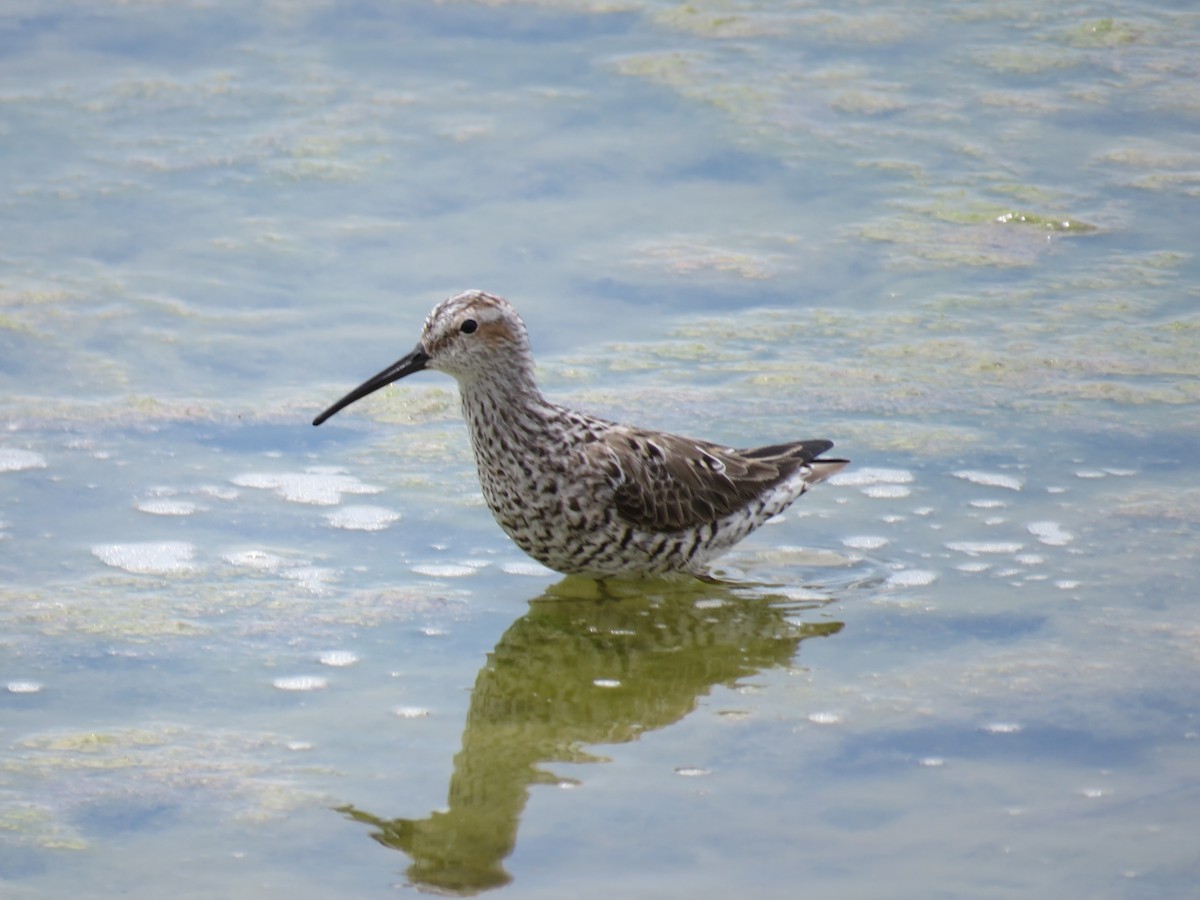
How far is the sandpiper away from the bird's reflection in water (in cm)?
20

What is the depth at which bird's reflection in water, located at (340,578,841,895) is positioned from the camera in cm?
511

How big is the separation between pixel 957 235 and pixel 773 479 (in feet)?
11.2

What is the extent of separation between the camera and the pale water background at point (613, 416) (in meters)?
5.23

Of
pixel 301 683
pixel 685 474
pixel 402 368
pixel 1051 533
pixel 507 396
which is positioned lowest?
pixel 301 683

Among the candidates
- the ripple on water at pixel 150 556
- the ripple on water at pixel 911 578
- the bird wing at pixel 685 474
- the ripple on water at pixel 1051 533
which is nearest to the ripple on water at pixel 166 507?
the ripple on water at pixel 150 556

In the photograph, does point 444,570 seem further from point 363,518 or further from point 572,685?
point 572,685

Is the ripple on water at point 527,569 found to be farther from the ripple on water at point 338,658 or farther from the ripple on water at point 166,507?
the ripple on water at point 166,507

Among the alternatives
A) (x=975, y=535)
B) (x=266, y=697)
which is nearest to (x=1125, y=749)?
(x=975, y=535)

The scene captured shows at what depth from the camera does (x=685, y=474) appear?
6.94 meters

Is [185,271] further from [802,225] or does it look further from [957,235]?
Result: [957,235]

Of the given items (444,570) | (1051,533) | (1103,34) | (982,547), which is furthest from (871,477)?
(1103,34)

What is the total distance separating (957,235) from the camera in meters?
9.87

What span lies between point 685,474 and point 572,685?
118 centimetres

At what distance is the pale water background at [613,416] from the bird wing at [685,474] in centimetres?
33
